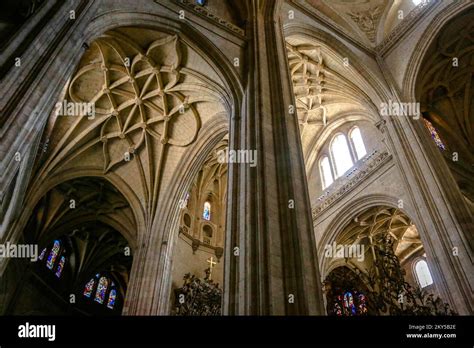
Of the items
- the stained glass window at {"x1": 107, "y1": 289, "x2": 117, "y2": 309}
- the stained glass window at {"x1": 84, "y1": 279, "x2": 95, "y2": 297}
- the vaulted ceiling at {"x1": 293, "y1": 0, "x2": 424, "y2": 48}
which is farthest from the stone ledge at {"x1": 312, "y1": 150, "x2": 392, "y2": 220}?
the stained glass window at {"x1": 84, "y1": 279, "x2": 95, "y2": 297}

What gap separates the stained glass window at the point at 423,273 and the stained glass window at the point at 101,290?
1778 cm

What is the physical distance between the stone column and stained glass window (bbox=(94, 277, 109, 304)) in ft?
57.4

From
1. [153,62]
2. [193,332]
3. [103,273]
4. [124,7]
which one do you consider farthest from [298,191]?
[103,273]

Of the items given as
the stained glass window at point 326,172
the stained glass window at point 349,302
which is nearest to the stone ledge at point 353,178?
the stained glass window at point 326,172

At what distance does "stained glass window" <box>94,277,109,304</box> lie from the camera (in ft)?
72.4

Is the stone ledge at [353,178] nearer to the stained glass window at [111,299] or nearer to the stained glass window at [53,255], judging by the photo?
the stained glass window at [111,299]

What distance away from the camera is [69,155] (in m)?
13.8

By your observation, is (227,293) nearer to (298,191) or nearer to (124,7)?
(298,191)

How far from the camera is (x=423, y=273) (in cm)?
1872

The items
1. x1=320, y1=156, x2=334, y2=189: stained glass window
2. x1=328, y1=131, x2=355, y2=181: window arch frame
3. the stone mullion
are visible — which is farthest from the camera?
x1=320, y1=156, x2=334, y2=189: stained glass window

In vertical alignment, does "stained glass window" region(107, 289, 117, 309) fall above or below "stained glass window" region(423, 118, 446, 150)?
below

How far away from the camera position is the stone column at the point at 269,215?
17.7 ft

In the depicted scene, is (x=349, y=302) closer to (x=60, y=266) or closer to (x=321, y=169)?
(x=321, y=169)

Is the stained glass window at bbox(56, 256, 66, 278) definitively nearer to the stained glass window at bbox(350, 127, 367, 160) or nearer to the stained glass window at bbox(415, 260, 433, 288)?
the stained glass window at bbox(350, 127, 367, 160)
